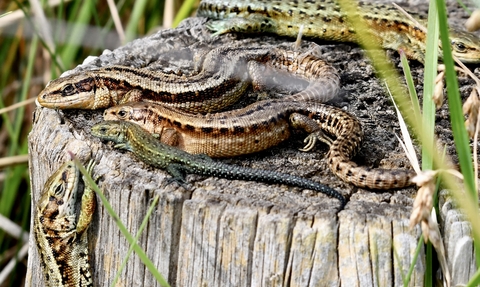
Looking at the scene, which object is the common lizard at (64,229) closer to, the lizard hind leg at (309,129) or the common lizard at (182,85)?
the common lizard at (182,85)

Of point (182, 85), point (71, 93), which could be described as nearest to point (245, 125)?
point (182, 85)

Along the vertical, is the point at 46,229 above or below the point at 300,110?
below

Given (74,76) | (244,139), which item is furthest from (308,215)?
(74,76)

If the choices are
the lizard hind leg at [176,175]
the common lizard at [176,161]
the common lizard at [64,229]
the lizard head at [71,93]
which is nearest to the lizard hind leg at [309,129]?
the common lizard at [176,161]

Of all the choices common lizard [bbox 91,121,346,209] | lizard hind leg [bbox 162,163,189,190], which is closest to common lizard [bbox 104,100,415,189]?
common lizard [bbox 91,121,346,209]

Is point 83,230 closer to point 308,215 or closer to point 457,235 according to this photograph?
point 308,215

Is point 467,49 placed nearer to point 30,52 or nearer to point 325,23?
point 325,23
